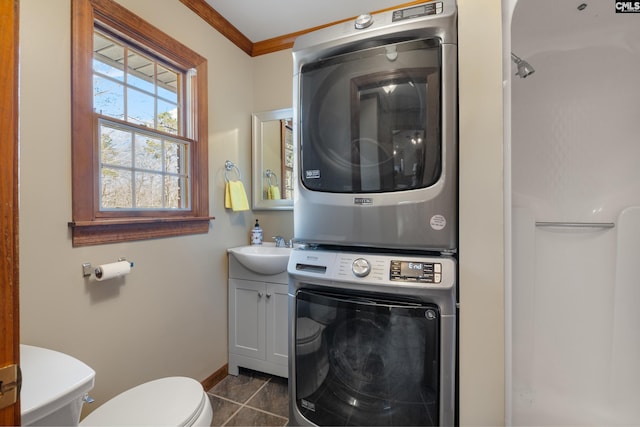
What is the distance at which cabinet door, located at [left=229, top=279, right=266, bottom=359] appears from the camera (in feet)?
6.31

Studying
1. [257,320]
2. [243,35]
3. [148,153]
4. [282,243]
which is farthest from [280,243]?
[243,35]

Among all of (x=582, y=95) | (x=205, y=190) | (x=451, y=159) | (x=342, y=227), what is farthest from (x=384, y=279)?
(x=205, y=190)

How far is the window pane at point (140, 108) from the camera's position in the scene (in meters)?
1.53

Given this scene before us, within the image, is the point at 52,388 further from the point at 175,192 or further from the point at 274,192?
the point at 274,192

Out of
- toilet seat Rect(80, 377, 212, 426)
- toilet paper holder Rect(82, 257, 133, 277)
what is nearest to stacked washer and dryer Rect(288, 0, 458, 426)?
toilet seat Rect(80, 377, 212, 426)

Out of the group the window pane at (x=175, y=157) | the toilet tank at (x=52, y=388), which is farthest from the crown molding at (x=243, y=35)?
the toilet tank at (x=52, y=388)

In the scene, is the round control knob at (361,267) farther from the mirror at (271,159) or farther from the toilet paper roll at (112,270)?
the mirror at (271,159)

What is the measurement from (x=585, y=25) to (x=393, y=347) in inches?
63.1

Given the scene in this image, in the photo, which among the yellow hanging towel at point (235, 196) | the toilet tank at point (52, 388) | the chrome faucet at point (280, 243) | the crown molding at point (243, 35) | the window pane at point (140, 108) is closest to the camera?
the toilet tank at point (52, 388)

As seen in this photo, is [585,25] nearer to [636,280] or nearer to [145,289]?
[636,280]

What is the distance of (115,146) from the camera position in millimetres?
1430

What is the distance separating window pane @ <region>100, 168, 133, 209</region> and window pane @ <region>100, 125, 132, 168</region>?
5 cm

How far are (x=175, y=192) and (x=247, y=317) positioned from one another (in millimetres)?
991

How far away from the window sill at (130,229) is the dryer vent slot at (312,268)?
2.93ft
